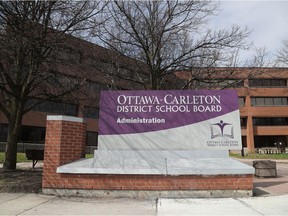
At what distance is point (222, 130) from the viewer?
913 cm

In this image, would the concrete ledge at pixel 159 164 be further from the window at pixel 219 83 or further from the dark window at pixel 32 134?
the dark window at pixel 32 134

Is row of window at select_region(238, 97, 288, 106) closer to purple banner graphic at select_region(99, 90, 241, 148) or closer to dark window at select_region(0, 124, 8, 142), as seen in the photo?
dark window at select_region(0, 124, 8, 142)

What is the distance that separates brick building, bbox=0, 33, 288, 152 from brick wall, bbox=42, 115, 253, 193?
4132 mm

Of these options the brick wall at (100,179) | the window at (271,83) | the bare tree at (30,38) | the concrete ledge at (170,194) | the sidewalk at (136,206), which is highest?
the window at (271,83)

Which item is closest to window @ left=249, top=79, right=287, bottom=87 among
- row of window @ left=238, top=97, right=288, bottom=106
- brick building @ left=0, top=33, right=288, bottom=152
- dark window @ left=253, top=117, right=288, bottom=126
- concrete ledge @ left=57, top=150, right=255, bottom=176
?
brick building @ left=0, top=33, right=288, bottom=152

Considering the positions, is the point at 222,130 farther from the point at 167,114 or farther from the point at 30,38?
the point at 30,38

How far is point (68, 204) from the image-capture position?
23.7ft

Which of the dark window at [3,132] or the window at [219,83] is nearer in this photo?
the window at [219,83]

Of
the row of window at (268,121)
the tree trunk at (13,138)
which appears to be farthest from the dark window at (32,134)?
the row of window at (268,121)

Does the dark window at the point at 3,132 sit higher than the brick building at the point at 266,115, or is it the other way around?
the brick building at the point at 266,115

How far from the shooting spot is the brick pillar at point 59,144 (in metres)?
8.40

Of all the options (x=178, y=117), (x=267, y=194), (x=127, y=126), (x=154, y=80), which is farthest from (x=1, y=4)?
(x=267, y=194)

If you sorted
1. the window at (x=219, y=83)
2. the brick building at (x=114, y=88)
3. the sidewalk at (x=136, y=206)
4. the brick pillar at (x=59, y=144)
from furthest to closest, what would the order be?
the window at (x=219, y=83) → the brick building at (x=114, y=88) → the brick pillar at (x=59, y=144) → the sidewalk at (x=136, y=206)

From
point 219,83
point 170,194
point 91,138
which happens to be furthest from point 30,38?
point 91,138
